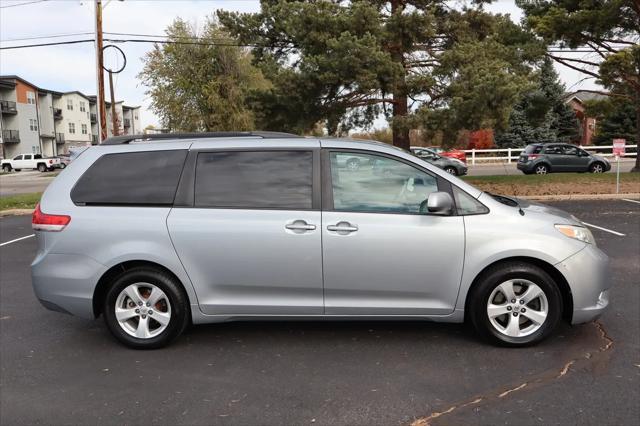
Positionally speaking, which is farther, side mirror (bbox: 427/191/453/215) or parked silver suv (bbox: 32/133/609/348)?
parked silver suv (bbox: 32/133/609/348)

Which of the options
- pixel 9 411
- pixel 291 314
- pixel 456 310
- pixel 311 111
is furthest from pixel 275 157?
pixel 311 111

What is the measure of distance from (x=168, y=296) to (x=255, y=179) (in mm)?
1143

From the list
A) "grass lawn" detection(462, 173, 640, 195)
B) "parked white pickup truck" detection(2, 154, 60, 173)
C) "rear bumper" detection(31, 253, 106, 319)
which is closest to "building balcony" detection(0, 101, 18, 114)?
"parked white pickup truck" detection(2, 154, 60, 173)

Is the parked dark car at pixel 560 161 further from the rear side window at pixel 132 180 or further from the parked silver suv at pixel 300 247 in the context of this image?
the rear side window at pixel 132 180

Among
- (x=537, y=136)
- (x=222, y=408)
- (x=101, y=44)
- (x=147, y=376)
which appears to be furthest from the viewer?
(x=537, y=136)

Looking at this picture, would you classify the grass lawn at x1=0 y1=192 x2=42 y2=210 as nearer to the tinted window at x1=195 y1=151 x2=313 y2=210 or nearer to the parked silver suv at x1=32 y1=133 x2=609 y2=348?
the parked silver suv at x1=32 y1=133 x2=609 y2=348

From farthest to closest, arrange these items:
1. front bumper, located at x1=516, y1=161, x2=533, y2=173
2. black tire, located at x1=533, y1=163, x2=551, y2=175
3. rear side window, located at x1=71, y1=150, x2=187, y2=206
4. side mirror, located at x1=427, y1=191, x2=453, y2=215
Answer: front bumper, located at x1=516, y1=161, x2=533, y2=173 → black tire, located at x1=533, y1=163, x2=551, y2=175 → rear side window, located at x1=71, y1=150, x2=187, y2=206 → side mirror, located at x1=427, y1=191, x2=453, y2=215

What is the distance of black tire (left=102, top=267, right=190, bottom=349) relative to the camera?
3.99 m

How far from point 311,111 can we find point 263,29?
3075mm

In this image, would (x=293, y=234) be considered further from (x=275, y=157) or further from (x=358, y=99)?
(x=358, y=99)

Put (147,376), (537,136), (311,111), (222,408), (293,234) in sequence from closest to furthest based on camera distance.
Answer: (222,408)
(147,376)
(293,234)
(311,111)
(537,136)

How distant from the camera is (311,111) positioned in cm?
1555

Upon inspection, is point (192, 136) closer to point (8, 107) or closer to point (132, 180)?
point (132, 180)

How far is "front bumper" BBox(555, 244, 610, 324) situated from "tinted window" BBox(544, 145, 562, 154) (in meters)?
21.1
